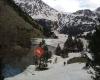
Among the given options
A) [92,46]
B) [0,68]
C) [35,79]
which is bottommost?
[35,79]

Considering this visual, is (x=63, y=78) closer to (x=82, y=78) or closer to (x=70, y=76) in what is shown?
(x=70, y=76)

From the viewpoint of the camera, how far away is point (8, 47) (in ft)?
90.6

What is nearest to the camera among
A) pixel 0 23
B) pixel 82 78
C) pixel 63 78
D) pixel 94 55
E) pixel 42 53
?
pixel 0 23

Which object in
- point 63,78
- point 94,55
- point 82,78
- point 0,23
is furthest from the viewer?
point 63,78

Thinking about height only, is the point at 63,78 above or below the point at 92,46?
below

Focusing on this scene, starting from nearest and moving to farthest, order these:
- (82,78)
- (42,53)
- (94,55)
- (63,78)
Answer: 1. (94,55)
2. (82,78)
3. (63,78)
4. (42,53)

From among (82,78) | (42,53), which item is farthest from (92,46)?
(42,53)

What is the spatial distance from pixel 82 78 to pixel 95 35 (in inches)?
1886

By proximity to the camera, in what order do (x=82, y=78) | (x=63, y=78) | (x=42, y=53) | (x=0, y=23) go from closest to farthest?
1. (x=0, y=23)
2. (x=82, y=78)
3. (x=63, y=78)
4. (x=42, y=53)

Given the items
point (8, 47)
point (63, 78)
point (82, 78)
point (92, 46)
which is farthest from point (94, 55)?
point (63, 78)

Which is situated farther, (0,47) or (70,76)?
(70,76)

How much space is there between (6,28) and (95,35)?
8.58 m

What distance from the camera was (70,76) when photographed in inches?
3359

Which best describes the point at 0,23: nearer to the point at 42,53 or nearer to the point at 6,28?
the point at 6,28
